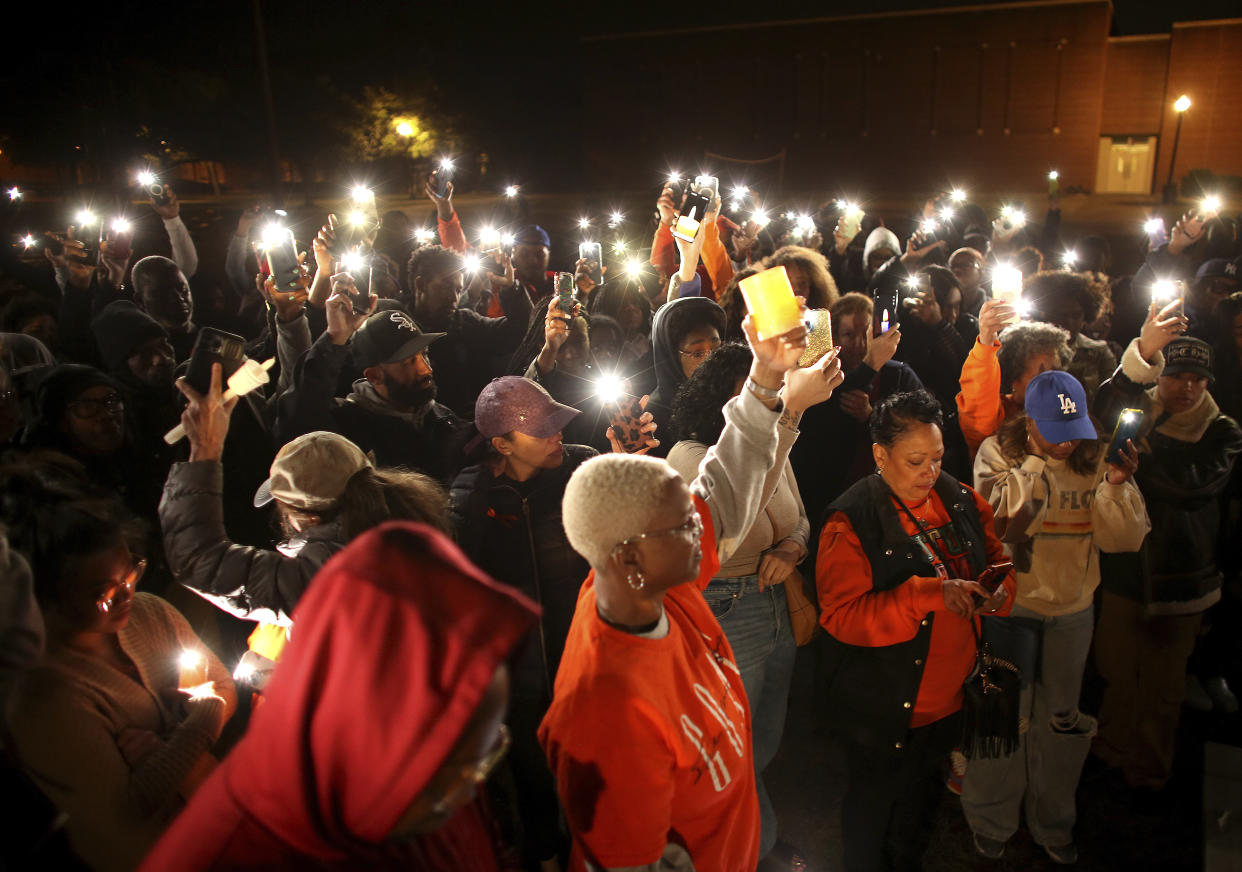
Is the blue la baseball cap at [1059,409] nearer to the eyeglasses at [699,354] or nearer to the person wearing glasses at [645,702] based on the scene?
the eyeglasses at [699,354]

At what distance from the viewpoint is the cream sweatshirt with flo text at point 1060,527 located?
3373 mm

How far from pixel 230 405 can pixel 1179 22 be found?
138 feet

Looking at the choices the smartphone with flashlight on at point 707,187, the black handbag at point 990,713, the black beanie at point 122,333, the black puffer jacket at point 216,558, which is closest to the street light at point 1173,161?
the smartphone with flashlight on at point 707,187

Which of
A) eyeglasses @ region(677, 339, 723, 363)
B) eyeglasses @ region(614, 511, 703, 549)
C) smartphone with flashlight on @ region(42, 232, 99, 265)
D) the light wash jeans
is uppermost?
smartphone with flashlight on @ region(42, 232, 99, 265)

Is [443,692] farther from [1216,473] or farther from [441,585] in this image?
[1216,473]

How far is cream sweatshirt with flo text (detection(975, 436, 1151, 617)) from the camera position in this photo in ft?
11.1

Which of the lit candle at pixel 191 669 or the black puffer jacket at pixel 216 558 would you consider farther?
the black puffer jacket at pixel 216 558

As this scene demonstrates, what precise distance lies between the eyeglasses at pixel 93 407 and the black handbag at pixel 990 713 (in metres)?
3.68

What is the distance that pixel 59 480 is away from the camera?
2445mm

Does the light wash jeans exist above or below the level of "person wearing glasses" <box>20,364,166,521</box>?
below

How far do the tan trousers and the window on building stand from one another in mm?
36837

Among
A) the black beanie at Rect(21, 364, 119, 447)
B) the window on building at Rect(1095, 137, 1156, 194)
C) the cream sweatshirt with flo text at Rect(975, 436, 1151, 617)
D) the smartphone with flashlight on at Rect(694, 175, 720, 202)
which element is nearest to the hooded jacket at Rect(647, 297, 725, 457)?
the smartphone with flashlight on at Rect(694, 175, 720, 202)

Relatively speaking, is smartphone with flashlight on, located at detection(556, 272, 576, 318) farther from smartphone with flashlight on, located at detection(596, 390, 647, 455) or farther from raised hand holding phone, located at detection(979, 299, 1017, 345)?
raised hand holding phone, located at detection(979, 299, 1017, 345)

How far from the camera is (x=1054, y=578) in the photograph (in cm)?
339
